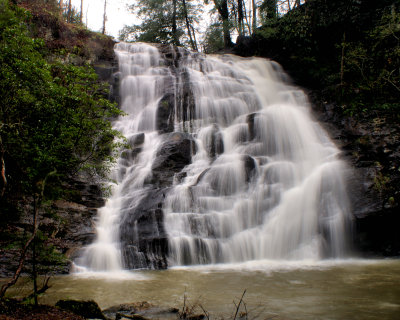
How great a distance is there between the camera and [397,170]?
9117 mm

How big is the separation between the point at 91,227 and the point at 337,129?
1087 cm

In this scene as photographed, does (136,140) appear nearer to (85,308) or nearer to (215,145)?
(215,145)

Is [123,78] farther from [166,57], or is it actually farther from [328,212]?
[328,212]

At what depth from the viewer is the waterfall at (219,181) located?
807cm

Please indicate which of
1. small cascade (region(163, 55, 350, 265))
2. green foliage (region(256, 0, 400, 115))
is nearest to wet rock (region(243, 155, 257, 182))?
small cascade (region(163, 55, 350, 265))

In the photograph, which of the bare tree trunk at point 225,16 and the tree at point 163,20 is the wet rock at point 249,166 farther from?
→ the tree at point 163,20

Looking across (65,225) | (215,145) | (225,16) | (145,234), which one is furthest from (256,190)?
(225,16)

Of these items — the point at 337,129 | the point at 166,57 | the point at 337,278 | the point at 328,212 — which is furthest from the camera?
the point at 166,57

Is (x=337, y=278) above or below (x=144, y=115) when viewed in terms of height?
below

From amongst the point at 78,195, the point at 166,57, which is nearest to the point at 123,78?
the point at 166,57

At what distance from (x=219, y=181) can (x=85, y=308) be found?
747cm

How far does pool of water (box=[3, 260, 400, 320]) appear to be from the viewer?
4.05m

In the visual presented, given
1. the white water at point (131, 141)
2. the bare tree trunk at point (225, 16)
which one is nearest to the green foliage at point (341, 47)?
the bare tree trunk at point (225, 16)

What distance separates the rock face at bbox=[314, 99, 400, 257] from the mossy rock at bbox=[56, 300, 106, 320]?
7.38 metres
